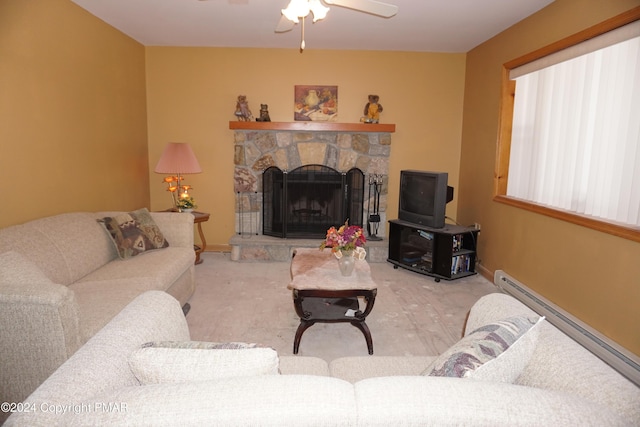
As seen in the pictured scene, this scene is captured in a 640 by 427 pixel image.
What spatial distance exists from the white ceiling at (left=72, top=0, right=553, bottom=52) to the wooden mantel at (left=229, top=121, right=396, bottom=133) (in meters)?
0.93

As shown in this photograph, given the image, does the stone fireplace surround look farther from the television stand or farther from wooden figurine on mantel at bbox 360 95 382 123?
the television stand

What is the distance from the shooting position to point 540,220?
3414mm

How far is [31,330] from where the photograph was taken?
1.76 meters

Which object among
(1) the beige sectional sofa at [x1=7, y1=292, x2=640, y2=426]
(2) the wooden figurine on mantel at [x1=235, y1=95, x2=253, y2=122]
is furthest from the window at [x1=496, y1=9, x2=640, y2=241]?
(2) the wooden figurine on mantel at [x1=235, y1=95, x2=253, y2=122]

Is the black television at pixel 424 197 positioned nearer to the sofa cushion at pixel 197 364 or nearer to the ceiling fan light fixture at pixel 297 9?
the ceiling fan light fixture at pixel 297 9

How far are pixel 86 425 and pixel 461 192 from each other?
5007mm

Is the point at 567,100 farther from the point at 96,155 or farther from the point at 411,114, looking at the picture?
the point at 96,155

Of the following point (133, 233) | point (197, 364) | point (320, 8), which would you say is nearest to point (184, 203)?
point (133, 233)

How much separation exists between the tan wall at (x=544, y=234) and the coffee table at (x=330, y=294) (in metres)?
1.54

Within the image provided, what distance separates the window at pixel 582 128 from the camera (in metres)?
2.55

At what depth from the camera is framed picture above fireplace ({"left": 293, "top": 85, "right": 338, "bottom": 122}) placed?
5.04 m

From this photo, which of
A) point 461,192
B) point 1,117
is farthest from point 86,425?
point 461,192

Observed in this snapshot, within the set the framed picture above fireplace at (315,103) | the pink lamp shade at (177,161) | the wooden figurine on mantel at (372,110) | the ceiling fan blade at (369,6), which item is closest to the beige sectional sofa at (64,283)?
the pink lamp shade at (177,161)

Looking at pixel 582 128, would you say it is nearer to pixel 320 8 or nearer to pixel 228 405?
pixel 320 8
